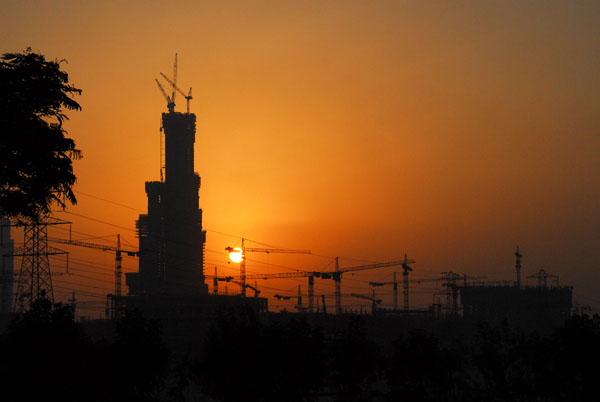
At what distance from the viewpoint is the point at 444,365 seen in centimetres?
6912

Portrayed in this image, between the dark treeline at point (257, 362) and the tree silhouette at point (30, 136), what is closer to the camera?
the tree silhouette at point (30, 136)

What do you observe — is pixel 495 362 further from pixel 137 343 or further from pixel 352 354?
pixel 137 343

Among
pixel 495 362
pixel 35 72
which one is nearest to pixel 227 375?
pixel 495 362

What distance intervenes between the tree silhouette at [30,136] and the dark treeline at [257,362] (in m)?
21.0

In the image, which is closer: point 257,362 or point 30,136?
point 30,136

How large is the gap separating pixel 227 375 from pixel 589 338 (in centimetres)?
3133

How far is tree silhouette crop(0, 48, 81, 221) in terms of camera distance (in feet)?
98.7

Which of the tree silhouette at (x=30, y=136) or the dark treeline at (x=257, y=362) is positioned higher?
the tree silhouette at (x=30, y=136)

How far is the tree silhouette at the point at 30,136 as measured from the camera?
30094mm

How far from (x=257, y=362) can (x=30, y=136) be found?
112ft

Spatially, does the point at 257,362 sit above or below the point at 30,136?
below

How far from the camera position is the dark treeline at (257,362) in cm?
Result: 5031

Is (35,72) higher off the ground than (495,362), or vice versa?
(35,72)

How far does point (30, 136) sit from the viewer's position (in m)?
30.3
